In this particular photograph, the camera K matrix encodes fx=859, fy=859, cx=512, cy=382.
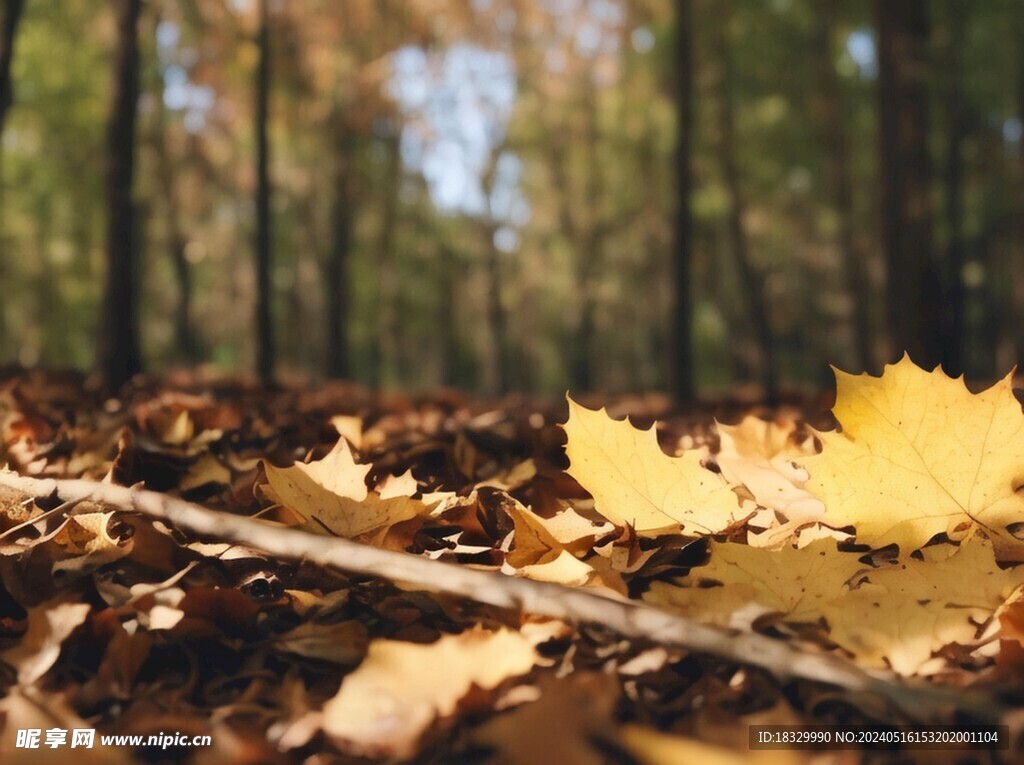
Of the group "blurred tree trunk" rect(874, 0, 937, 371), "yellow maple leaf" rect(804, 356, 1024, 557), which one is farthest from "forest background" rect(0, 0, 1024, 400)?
"yellow maple leaf" rect(804, 356, 1024, 557)

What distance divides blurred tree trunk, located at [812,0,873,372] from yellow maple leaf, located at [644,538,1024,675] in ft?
48.9

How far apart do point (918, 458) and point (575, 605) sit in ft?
2.06

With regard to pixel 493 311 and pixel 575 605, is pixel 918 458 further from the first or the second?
pixel 493 311

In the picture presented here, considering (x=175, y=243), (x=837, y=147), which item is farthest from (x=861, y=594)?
(x=175, y=243)

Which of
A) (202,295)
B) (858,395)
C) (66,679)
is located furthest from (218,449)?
(202,295)

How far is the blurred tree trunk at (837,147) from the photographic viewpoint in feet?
52.2

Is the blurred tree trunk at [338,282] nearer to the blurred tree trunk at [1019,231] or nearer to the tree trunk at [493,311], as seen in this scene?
the tree trunk at [493,311]

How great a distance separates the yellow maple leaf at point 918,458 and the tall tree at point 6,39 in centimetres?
681

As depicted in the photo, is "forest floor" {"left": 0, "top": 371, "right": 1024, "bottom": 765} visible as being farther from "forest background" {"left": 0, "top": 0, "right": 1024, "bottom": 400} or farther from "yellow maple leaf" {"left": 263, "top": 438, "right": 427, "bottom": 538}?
"forest background" {"left": 0, "top": 0, "right": 1024, "bottom": 400}

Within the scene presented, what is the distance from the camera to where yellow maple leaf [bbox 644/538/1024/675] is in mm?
1116

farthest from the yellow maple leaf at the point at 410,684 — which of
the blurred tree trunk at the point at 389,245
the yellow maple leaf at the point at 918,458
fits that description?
the blurred tree trunk at the point at 389,245

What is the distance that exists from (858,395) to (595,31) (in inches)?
676

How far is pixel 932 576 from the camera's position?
124 centimetres

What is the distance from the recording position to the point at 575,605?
43.3 inches
